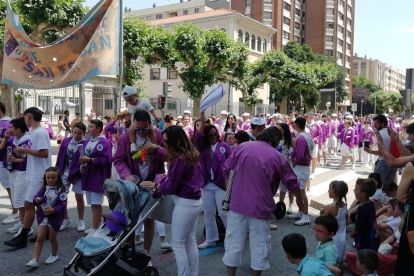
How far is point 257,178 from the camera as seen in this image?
168 inches

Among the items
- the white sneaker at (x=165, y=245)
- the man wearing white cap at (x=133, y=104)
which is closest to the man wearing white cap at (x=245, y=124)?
the man wearing white cap at (x=133, y=104)

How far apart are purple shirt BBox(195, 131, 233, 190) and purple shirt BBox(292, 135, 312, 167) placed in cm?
193

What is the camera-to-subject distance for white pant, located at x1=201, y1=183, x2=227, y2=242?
19.6 ft

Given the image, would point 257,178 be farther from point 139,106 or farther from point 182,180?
point 139,106

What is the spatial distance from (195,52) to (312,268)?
26092mm

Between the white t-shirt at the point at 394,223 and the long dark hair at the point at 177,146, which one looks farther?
the white t-shirt at the point at 394,223

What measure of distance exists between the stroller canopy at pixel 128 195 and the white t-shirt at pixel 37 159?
1937 millimetres

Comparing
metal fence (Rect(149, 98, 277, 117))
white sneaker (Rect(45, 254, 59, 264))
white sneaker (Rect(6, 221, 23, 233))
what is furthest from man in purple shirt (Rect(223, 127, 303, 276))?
metal fence (Rect(149, 98, 277, 117))

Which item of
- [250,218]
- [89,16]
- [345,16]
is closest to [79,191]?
[89,16]

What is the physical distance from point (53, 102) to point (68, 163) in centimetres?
Answer: 1893

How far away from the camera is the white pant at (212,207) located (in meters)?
5.98

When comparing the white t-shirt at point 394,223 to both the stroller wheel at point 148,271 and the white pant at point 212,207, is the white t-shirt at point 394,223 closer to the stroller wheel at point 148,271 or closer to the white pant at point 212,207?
the white pant at point 212,207

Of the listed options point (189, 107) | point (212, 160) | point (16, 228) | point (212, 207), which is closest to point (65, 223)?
point (16, 228)

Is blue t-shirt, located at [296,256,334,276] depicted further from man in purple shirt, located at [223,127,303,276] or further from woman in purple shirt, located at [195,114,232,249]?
woman in purple shirt, located at [195,114,232,249]
